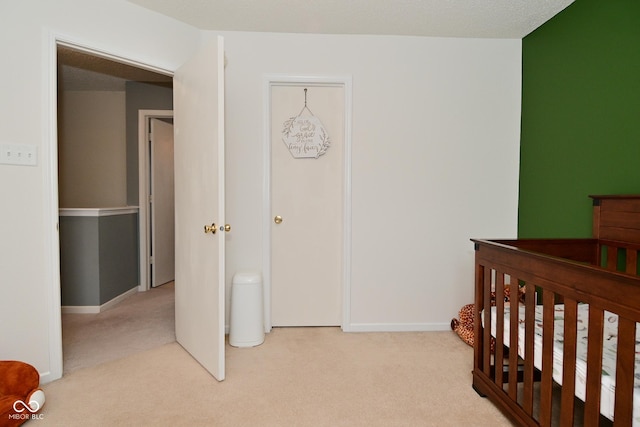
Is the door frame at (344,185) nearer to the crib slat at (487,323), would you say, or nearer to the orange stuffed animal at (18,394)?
the crib slat at (487,323)

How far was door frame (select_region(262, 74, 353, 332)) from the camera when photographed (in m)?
2.71

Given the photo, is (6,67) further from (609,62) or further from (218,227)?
(609,62)

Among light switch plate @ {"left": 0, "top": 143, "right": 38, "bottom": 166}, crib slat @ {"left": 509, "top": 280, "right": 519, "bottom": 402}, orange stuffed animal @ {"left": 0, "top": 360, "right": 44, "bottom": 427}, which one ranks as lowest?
orange stuffed animal @ {"left": 0, "top": 360, "right": 44, "bottom": 427}

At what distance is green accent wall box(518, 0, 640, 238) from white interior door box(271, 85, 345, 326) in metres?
1.39

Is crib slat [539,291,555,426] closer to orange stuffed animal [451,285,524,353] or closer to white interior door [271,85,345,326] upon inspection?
orange stuffed animal [451,285,524,353]

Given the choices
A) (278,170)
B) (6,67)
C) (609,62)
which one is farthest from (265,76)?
(609,62)

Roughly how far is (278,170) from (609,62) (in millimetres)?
2146

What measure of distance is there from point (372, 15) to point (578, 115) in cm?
144

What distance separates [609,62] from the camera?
197 cm

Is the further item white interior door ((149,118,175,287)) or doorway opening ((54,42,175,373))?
white interior door ((149,118,175,287))

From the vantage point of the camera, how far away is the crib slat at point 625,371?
3.32ft

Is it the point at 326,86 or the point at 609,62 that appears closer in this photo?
the point at 609,62

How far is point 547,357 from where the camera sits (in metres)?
1.35

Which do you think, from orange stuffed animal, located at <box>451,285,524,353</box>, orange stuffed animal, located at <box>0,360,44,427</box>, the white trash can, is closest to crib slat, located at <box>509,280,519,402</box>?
orange stuffed animal, located at <box>451,285,524,353</box>
